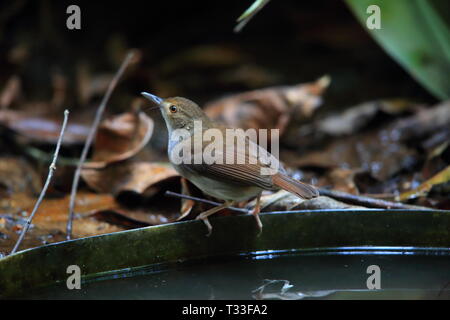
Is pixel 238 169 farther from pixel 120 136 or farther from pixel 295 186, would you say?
pixel 120 136

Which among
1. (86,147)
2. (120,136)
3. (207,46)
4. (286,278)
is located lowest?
(286,278)

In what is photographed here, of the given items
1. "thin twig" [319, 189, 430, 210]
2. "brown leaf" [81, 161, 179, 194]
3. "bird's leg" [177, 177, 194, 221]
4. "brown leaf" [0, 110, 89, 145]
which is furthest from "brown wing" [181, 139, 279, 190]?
A: "brown leaf" [0, 110, 89, 145]

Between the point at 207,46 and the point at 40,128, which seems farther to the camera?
the point at 207,46

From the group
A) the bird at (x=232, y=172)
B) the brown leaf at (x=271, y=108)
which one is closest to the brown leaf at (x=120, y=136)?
the bird at (x=232, y=172)

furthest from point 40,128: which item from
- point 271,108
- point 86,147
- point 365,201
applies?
point 365,201

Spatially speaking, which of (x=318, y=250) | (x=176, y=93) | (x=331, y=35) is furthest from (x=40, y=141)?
(x=331, y=35)

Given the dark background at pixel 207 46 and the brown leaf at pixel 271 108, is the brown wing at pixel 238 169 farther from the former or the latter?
the dark background at pixel 207 46
